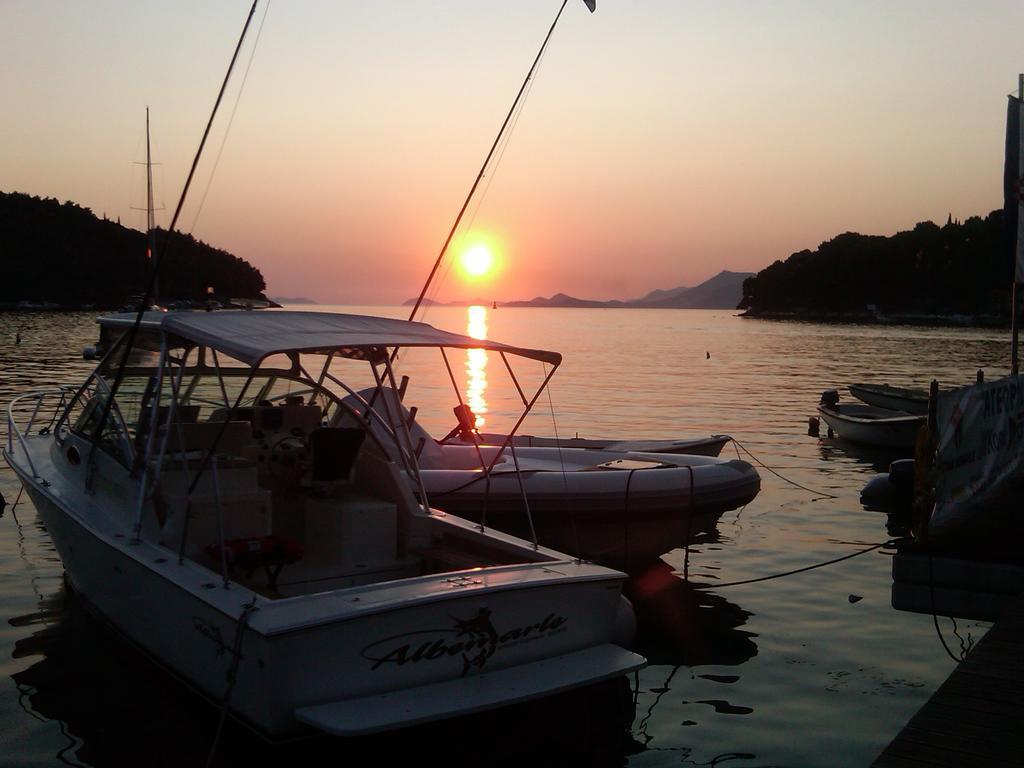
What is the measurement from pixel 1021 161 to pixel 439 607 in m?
9.22

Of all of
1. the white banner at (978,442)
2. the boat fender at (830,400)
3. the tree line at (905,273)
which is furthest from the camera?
the tree line at (905,273)

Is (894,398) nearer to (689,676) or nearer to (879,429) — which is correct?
(879,429)

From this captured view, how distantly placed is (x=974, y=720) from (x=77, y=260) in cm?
15256

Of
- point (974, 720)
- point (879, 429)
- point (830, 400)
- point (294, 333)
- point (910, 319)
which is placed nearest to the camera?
point (974, 720)

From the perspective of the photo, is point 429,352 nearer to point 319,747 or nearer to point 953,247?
point 319,747

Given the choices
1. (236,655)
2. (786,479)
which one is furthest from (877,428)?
(236,655)

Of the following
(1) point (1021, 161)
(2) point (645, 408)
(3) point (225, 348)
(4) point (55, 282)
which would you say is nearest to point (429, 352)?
(2) point (645, 408)

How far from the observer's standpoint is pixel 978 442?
8922mm

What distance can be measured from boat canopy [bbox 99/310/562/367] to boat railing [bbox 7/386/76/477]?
3.54 m

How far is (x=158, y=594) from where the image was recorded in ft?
22.8

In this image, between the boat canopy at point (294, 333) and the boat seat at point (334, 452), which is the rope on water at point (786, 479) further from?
the boat canopy at point (294, 333)

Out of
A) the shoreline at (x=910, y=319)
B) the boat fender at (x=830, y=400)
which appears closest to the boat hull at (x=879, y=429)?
the boat fender at (x=830, y=400)

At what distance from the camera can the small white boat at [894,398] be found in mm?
25578

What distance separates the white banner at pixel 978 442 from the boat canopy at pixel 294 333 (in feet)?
12.3
